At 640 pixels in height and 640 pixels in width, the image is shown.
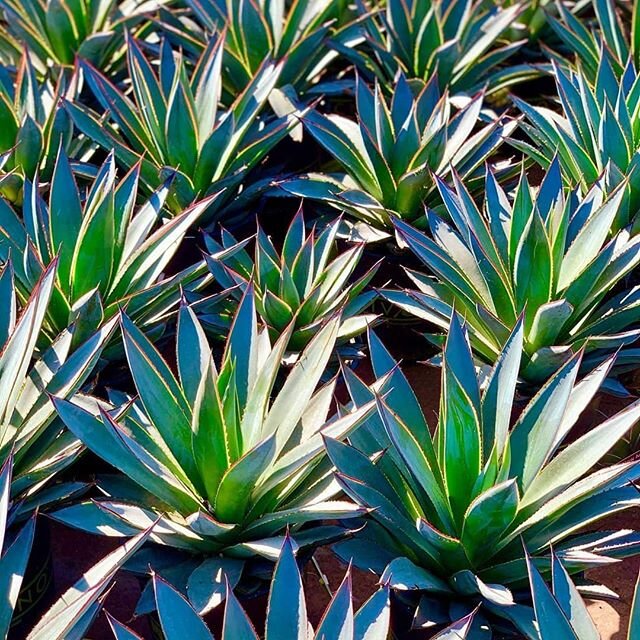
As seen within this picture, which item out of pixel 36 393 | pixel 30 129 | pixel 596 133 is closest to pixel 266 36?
pixel 30 129

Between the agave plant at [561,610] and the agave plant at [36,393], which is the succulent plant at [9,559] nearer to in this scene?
the agave plant at [36,393]

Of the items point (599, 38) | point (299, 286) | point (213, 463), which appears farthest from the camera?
point (599, 38)

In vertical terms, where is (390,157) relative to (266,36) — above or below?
below

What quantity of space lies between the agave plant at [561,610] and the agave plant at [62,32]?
7.03 feet

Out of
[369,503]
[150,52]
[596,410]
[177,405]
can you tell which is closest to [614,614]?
[596,410]

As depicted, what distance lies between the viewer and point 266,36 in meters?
2.65

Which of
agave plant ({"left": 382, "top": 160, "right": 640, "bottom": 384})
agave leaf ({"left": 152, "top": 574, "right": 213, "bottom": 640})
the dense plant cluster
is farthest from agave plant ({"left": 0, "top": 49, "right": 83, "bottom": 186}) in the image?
agave leaf ({"left": 152, "top": 574, "right": 213, "bottom": 640})

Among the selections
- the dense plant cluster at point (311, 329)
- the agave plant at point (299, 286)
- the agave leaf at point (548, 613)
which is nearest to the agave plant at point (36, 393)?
the dense plant cluster at point (311, 329)

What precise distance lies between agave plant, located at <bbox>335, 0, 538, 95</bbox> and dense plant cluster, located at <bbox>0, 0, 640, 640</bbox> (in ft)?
0.04

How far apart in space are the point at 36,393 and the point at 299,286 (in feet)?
2.07

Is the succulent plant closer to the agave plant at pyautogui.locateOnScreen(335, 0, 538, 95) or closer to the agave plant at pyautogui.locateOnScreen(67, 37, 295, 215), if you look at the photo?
the agave plant at pyautogui.locateOnScreen(67, 37, 295, 215)

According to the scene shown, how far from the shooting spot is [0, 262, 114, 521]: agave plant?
4.92 ft

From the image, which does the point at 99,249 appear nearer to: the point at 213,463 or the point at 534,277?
the point at 213,463

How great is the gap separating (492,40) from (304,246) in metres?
1.23
